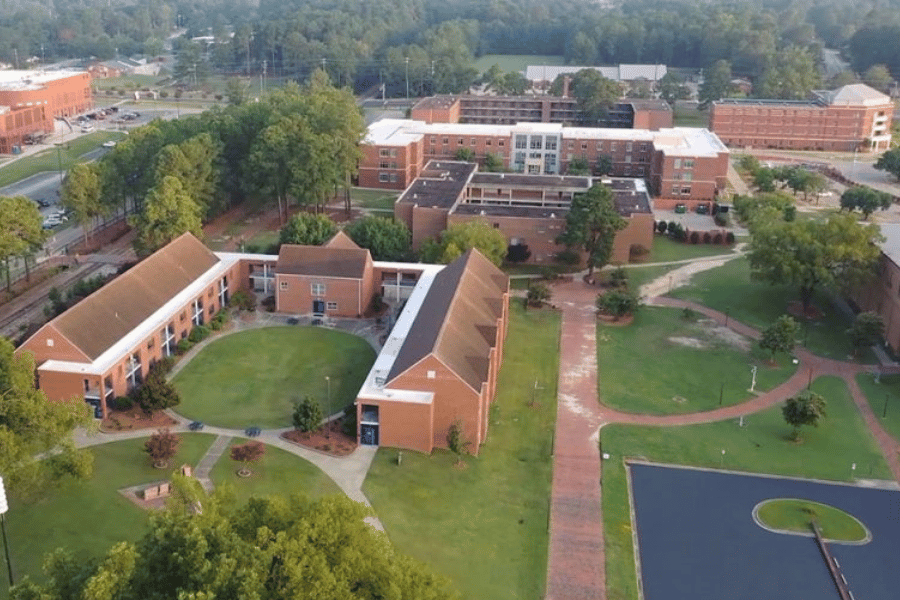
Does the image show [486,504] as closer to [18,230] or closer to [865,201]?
[18,230]

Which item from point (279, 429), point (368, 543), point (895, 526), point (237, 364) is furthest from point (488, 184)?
A: point (368, 543)

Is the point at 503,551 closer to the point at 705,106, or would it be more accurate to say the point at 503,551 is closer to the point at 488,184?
the point at 488,184

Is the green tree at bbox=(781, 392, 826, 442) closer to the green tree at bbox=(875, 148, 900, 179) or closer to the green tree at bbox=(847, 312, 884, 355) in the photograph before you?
the green tree at bbox=(847, 312, 884, 355)

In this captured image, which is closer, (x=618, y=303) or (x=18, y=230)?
(x=618, y=303)

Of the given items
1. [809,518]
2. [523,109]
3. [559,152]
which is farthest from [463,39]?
[809,518]

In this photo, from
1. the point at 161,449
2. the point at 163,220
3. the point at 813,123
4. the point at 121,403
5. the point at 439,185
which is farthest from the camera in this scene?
the point at 813,123

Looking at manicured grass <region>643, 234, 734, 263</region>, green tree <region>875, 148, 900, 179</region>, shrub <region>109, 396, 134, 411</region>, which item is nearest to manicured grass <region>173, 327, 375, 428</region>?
shrub <region>109, 396, 134, 411</region>
